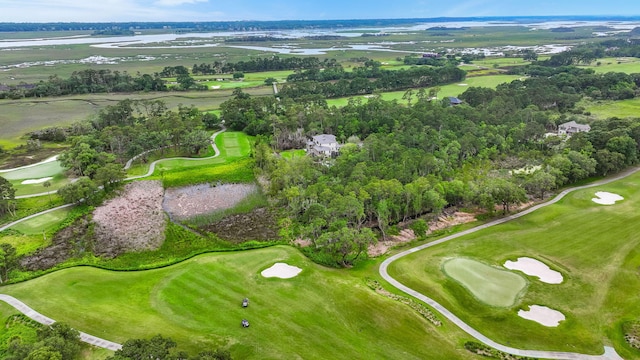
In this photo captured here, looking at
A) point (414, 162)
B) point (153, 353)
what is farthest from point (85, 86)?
point (153, 353)

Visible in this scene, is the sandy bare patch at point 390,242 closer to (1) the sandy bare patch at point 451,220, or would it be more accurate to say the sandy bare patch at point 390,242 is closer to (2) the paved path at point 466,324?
(2) the paved path at point 466,324

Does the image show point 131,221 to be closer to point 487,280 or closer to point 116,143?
point 116,143

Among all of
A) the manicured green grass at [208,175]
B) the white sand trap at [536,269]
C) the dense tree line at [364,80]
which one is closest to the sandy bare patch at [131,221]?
the manicured green grass at [208,175]

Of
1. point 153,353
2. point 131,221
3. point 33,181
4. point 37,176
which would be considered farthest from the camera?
point 37,176

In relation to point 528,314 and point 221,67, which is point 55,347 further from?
point 221,67

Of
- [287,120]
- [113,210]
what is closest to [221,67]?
[287,120]

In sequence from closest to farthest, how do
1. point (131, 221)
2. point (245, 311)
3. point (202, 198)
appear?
1. point (245, 311)
2. point (131, 221)
3. point (202, 198)
